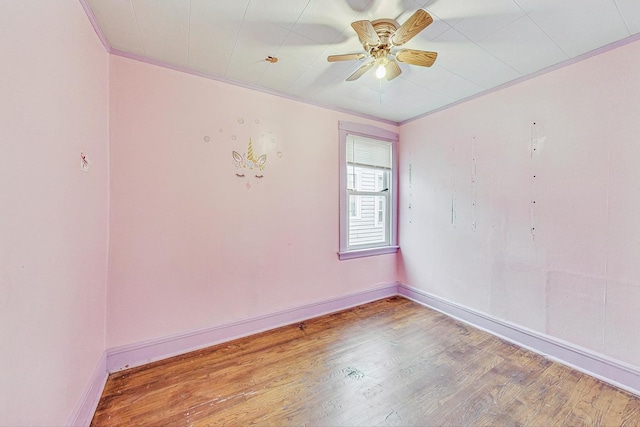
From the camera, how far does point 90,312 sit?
162 centimetres

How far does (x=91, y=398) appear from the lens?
61.6 inches

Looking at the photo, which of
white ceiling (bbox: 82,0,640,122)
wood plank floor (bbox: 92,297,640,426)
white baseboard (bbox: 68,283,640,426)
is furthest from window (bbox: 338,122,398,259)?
wood plank floor (bbox: 92,297,640,426)

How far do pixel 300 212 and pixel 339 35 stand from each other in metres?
1.71

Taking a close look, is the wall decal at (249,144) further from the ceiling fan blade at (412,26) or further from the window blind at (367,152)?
the ceiling fan blade at (412,26)

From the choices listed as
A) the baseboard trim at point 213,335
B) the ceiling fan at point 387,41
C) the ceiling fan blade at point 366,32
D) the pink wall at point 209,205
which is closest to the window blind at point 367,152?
the pink wall at point 209,205

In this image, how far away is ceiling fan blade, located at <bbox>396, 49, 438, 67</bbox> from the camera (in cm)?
165

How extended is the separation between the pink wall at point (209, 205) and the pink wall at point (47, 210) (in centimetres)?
28

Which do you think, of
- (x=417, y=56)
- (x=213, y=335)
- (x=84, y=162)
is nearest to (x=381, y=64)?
(x=417, y=56)

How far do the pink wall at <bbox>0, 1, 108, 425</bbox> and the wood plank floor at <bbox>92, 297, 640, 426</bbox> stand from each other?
528 millimetres

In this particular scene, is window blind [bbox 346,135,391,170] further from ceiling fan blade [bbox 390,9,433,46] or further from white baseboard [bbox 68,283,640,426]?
white baseboard [bbox 68,283,640,426]

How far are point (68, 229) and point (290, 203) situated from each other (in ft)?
5.89

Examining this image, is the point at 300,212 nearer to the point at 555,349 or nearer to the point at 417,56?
the point at 417,56

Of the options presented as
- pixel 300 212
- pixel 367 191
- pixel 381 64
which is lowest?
pixel 300 212

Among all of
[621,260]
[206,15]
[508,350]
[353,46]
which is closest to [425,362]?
[508,350]
